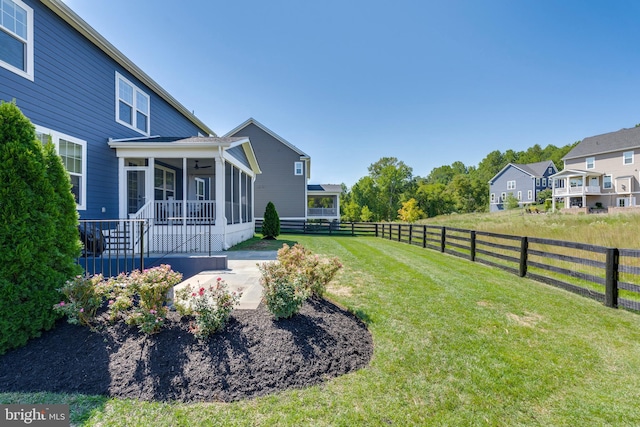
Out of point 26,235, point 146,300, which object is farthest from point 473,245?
point 26,235

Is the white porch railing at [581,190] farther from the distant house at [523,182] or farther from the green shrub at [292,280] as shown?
the green shrub at [292,280]

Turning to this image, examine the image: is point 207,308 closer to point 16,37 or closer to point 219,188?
point 219,188

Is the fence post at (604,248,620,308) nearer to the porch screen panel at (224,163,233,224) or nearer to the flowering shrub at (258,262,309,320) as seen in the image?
the flowering shrub at (258,262,309,320)

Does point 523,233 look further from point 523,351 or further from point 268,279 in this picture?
point 268,279

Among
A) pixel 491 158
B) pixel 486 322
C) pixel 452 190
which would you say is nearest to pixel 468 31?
pixel 486 322

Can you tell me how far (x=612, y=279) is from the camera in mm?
4660

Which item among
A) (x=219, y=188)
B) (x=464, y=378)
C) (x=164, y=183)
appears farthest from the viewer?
(x=164, y=183)

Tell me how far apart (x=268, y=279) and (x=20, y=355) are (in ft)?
8.01

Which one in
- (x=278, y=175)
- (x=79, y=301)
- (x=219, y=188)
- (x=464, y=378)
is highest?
(x=278, y=175)

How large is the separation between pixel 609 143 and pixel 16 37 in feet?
145

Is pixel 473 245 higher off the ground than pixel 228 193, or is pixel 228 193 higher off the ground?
pixel 228 193

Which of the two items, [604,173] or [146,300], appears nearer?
[146,300]

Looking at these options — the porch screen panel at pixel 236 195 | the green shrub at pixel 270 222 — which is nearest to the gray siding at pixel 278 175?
the green shrub at pixel 270 222

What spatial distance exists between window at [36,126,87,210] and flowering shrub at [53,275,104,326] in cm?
565
